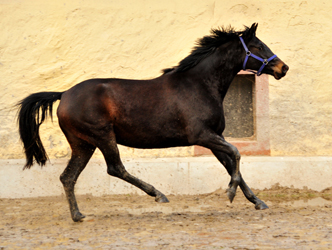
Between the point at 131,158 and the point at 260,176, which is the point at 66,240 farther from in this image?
the point at 260,176

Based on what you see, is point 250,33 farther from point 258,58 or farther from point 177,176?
point 177,176

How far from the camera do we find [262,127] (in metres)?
6.64

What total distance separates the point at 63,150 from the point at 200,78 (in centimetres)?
285

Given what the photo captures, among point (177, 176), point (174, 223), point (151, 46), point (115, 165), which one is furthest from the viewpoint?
point (151, 46)

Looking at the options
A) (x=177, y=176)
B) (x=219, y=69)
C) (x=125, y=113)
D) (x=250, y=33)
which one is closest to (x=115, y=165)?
(x=125, y=113)

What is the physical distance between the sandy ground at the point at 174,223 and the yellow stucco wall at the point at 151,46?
98 cm

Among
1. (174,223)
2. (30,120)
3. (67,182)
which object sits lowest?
(174,223)

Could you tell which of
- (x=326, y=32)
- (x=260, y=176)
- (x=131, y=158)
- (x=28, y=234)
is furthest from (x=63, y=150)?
(x=326, y=32)

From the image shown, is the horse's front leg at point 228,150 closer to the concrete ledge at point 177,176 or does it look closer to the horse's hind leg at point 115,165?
the horse's hind leg at point 115,165

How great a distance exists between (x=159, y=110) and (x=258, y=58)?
4.20ft

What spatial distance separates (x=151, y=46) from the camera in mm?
6781

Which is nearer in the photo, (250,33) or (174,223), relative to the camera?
(174,223)

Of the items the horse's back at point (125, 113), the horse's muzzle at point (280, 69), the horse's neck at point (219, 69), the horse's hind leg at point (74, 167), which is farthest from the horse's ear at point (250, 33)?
the horse's hind leg at point (74, 167)

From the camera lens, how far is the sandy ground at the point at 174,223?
3.53 m
